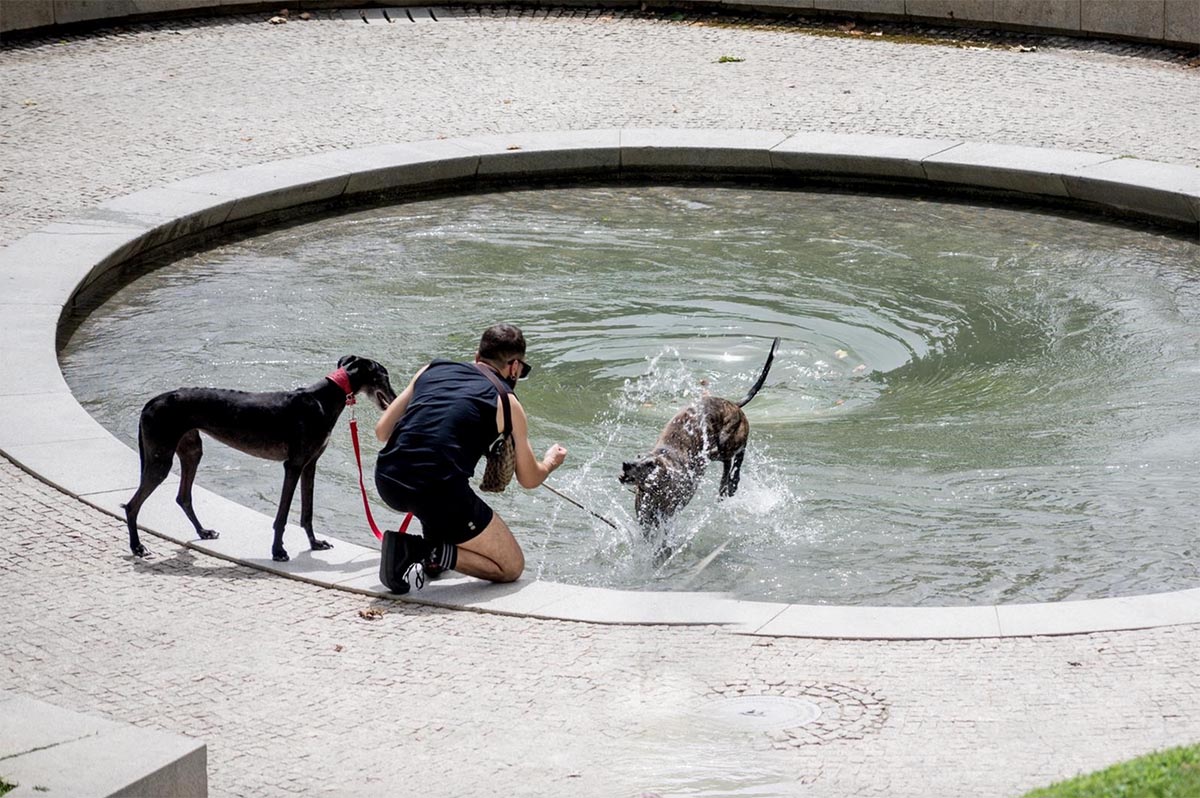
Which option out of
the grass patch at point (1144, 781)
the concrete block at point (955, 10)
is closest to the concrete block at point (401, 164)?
the concrete block at point (955, 10)

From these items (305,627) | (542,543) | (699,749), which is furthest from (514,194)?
(699,749)

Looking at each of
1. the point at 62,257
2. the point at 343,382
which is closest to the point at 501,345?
the point at 343,382

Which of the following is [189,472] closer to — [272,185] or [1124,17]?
[272,185]

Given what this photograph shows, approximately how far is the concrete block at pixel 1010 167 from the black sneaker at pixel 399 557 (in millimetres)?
8317

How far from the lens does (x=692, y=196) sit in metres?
14.4

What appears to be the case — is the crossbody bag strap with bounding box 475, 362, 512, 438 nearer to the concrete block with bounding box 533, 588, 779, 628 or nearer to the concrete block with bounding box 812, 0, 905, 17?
the concrete block with bounding box 533, 588, 779, 628

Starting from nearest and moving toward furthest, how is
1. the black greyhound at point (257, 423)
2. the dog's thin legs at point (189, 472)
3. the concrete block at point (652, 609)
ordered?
→ the concrete block at point (652, 609) < the black greyhound at point (257, 423) < the dog's thin legs at point (189, 472)

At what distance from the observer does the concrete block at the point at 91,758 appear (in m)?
4.58

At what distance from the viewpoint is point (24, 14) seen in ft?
58.0

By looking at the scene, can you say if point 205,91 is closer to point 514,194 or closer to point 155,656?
point 514,194

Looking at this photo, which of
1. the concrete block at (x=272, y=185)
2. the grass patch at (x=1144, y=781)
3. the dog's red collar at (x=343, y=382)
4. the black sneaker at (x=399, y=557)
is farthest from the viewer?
the concrete block at (x=272, y=185)

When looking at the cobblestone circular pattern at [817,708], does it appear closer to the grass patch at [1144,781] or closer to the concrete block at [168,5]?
the grass patch at [1144,781]

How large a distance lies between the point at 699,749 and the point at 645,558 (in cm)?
220

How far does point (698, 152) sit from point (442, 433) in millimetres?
8135
